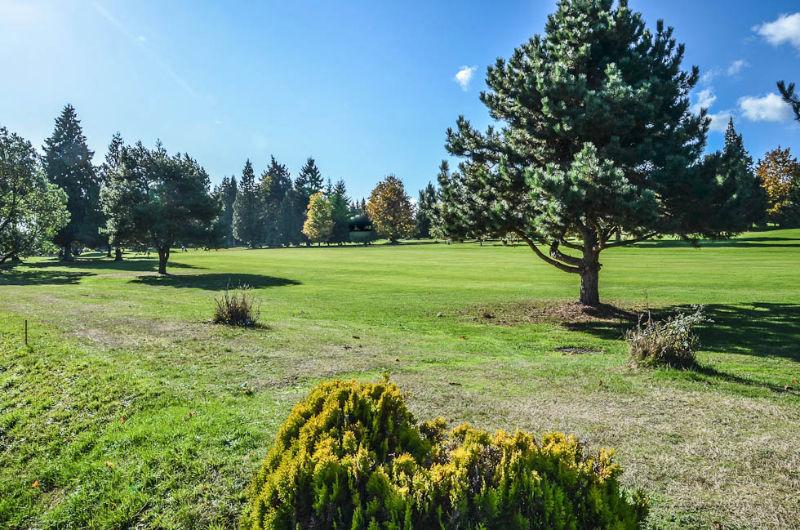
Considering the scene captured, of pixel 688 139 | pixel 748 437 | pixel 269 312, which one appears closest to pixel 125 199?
pixel 269 312

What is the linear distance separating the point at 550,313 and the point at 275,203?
408 ft

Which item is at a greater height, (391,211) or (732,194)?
(391,211)

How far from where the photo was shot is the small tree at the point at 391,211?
353ft

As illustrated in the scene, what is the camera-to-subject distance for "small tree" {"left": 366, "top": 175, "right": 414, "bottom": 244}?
107562 millimetres

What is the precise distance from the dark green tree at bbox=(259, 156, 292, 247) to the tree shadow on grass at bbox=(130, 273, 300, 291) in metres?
85.6

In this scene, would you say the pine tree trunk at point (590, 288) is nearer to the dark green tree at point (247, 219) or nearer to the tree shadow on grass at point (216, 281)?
the tree shadow on grass at point (216, 281)

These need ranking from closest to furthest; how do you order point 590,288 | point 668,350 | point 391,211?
point 668,350
point 590,288
point 391,211

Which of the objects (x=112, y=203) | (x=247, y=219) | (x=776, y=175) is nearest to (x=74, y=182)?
(x=112, y=203)

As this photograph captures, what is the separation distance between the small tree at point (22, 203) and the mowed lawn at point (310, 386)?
27.2 m

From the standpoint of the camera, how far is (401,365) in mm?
11195

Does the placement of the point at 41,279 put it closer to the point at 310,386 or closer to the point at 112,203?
the point at 112,203

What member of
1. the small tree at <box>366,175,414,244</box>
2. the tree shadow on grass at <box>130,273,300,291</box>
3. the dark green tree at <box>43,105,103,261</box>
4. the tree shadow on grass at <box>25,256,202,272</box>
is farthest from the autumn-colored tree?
the dark green tree at <box>43,105,103,261</box>

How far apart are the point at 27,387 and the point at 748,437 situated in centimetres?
1331

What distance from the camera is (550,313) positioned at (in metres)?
20.3
